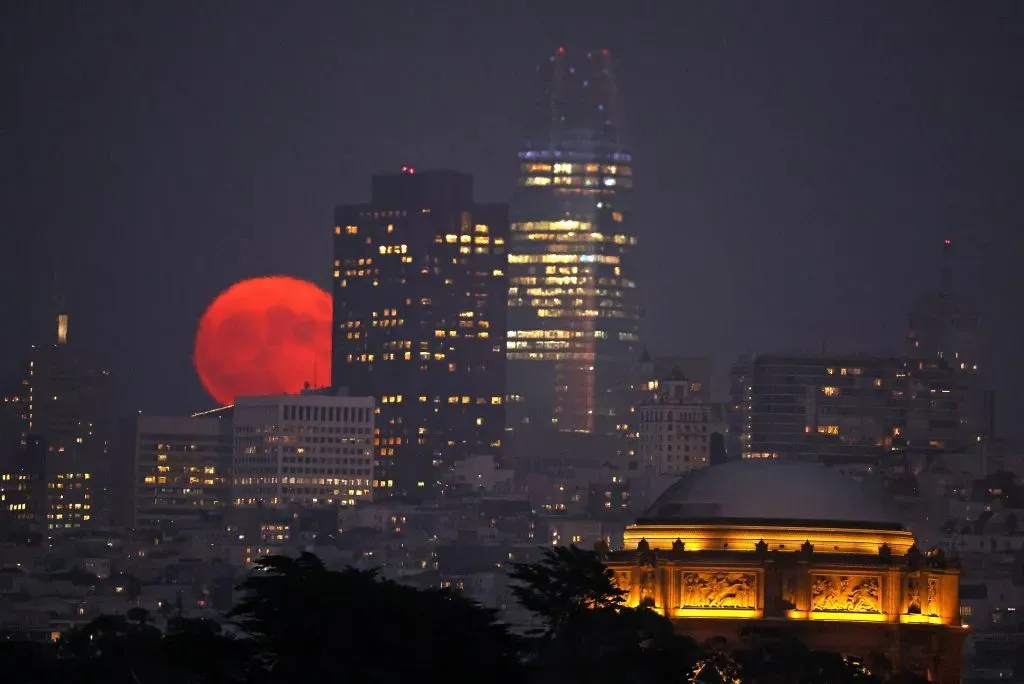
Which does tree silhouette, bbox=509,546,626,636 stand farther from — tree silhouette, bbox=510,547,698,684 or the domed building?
the domed building

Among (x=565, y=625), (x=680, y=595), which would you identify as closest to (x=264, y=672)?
(x=565, y=625)

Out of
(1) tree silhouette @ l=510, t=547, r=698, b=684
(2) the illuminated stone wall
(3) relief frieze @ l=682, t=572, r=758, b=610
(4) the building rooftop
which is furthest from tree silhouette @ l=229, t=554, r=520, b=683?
(4) the building rooftop

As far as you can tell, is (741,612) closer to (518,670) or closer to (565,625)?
(565,625)

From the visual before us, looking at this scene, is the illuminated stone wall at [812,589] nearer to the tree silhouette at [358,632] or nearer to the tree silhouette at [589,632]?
the tree silhouette at [589,632]

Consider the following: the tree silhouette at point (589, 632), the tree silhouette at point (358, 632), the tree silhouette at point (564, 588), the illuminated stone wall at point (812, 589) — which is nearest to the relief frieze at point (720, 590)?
the illuminated stone wall at point (812, 589)

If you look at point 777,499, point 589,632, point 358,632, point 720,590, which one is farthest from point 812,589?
point 358,632

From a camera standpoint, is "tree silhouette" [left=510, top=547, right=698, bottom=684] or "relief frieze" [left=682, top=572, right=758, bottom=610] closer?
"tree silhouette" [left=510, top=547, right=698, bottom=684]

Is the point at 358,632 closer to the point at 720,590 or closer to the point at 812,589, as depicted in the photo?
the point at 720,590

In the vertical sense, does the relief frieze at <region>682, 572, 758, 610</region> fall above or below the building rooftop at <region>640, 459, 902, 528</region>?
below
